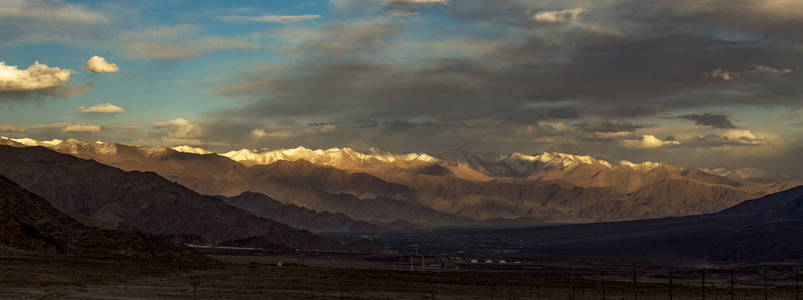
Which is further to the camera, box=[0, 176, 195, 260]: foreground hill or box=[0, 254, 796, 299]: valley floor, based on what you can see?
box=[0, 176, 195, 260]: foreground hill

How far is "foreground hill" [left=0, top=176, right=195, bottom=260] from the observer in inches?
5020

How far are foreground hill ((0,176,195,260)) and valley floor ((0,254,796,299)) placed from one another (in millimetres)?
13520

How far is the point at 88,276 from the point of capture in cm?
9850

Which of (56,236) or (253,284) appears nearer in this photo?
(253,284)

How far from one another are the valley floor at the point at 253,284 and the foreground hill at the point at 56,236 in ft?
44.4

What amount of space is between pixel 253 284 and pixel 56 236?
179 feet

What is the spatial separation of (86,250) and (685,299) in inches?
3397

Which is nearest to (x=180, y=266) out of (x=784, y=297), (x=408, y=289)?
(x=408, y=289)

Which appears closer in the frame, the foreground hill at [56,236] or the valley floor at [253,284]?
the valley floor at [253,284]

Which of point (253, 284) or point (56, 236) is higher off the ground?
point (56, 236)

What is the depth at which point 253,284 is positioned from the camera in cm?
9925

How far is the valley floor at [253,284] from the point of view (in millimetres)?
85250

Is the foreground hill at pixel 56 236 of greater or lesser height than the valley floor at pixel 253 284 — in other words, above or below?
above

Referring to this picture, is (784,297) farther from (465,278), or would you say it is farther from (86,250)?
(86,250)
